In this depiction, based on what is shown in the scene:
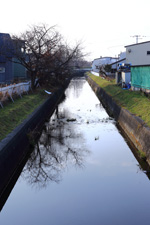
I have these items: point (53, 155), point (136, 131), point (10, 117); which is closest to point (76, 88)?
point (10, 117)

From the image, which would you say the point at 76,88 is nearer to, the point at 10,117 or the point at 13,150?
the point at 10,117

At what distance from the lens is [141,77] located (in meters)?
21.5

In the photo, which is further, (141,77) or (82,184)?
(141,77)

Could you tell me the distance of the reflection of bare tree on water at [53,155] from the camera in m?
10.2

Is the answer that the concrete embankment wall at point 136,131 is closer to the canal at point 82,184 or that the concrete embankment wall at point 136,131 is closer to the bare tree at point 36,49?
the canal at point 82,184

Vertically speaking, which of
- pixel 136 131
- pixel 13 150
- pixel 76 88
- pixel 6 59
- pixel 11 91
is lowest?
pixel 13 150

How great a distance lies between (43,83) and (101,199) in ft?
82.0

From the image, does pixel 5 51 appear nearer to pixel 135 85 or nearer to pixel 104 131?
pixel 135 85

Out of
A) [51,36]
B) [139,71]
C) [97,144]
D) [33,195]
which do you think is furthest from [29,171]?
[51,36]

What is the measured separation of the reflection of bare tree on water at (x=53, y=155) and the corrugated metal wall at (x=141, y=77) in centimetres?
643

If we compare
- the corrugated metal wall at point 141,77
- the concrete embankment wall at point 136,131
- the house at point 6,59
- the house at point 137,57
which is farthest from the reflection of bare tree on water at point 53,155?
the house at point 6,59

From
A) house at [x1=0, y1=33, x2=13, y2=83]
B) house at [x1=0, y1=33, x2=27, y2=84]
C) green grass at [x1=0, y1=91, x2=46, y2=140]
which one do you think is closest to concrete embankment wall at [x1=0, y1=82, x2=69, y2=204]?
green grass at [x1=0, y1=91, x2=46, y2=140]

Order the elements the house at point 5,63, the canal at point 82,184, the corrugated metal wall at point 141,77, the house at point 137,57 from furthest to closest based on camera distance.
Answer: the house at point 5,63 → the house at point 137,57 → the corrugated metal wall at point 141,77 → the canal at point 82,184

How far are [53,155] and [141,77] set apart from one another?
38.1 feet
